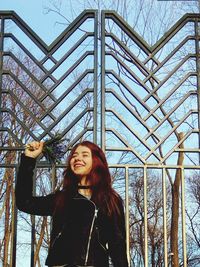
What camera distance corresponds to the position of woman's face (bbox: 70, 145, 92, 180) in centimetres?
239

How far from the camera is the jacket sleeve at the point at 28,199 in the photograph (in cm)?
238

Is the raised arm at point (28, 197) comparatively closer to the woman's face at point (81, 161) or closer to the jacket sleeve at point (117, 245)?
the woman's face at point (81, 161)


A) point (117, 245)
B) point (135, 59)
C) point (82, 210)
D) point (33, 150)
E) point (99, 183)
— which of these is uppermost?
point (135, 59)

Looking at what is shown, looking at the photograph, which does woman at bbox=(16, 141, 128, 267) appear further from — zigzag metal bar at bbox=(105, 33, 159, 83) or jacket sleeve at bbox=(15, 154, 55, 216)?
zigzag metal bar at bbox=(105, 33, 159, 83)

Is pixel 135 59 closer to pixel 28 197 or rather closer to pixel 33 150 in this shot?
pixel 33 150

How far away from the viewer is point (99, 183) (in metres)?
2.39

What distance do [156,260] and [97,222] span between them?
703 cm

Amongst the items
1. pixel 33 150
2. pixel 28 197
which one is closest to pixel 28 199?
pixel 28 197

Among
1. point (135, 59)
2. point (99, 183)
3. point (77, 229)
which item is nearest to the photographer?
point (77, 229)

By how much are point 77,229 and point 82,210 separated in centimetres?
10

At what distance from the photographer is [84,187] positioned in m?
2.39

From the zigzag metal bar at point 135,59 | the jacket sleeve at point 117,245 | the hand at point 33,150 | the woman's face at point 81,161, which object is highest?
the zigzag metal bar at point 135,59

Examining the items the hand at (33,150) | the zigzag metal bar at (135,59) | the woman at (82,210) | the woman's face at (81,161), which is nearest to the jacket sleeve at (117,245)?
the woman at (82,210)

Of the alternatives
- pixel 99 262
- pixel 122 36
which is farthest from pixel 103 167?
pixel 122 36
